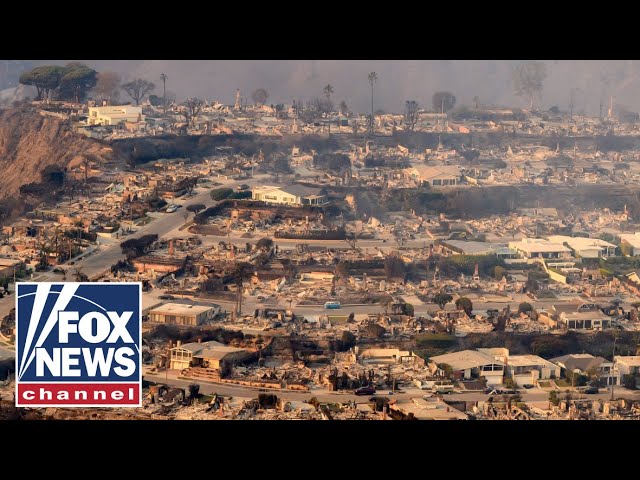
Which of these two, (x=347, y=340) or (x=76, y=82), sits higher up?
(x=76, y=82)

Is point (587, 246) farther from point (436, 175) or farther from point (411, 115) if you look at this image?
point (411, 115)

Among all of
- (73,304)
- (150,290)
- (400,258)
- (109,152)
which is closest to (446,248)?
(400,258)

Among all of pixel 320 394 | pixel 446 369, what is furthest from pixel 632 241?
pixel 320 394

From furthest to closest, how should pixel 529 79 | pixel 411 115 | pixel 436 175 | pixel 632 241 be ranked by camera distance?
pixel 411 115, pixel 529 79, pixel 436 175, pixel 632 241

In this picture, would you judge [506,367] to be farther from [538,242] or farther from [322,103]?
[322,103]

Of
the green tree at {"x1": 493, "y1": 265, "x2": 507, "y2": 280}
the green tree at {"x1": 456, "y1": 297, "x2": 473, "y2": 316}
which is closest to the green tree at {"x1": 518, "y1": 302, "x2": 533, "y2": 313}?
the green tree at {"x1": 456, "y1": 297, "x2": 473, "y2": 316}
